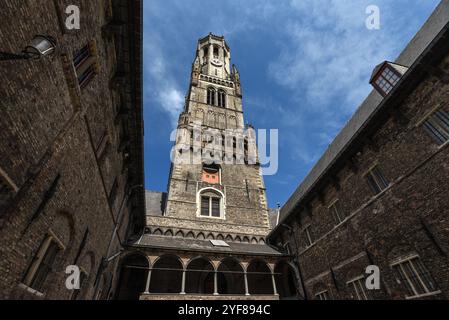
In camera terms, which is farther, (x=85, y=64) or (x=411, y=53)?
(x=411, y=53)

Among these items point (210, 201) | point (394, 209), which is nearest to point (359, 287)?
point (394, 209)

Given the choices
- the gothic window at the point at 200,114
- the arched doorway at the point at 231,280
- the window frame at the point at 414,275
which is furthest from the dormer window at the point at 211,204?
the window frame at the point at 414,275

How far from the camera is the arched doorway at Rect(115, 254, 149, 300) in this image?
15.3m

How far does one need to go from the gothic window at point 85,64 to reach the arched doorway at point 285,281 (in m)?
15.5

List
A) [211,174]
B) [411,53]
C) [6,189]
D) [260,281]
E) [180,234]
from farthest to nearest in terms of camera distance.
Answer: [211,174] → [180,234] → [260,281] → [411,53] → [6,189]

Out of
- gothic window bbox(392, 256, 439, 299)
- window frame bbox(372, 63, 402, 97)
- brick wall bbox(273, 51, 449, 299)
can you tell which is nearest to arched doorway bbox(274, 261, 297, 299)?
brick wall bbox(273, 51, 449, 299)

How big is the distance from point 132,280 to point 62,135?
14385mm

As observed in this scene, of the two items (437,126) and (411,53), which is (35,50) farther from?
(411,53)

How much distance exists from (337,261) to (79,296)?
1138 cm

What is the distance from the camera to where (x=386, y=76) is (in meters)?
10.7

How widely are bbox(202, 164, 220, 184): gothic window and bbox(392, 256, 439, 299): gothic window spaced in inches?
687

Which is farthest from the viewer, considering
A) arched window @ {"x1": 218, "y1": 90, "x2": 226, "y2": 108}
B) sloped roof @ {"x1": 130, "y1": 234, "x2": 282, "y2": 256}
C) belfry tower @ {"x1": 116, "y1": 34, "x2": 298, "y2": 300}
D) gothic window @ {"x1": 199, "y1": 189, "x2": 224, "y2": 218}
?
arched window @ {"x1": 218, "y1": 90, "x2": 226, "y2": 108}

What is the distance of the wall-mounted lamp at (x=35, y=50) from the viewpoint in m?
3.54

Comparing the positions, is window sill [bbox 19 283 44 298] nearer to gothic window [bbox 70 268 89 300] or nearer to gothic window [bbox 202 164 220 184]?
gothic window [bbox 70 268 89 300]
